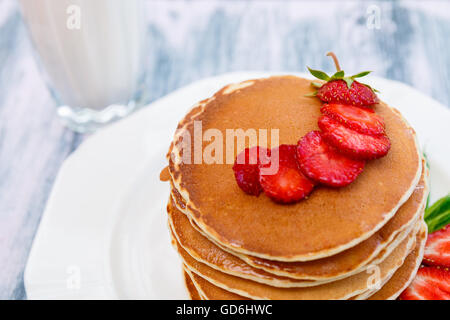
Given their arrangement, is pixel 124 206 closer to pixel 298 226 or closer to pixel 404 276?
pixel 298 226

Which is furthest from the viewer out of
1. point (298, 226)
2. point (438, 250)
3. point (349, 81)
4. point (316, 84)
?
point (438, 250)

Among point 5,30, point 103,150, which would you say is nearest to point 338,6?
point 103,150

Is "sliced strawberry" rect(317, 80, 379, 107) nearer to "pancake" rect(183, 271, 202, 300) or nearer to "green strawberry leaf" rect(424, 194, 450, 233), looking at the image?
"green strawberry leaf" rect(424, 194, 450, 233)

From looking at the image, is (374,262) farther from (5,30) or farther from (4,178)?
(5,30)

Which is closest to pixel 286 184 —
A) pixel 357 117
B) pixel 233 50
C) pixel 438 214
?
pixel 357 117

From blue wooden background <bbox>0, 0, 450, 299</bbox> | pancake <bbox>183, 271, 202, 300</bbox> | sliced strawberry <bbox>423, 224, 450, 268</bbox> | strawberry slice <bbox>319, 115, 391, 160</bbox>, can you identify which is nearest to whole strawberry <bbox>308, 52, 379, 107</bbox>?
strawberry slice <bbox>319, 115, 391, 160</bbox>

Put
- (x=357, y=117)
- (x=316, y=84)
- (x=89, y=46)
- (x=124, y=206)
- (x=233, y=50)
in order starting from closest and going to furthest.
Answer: (x=357, y=117) → (x=316, y=84) → (x=124, y=206) → (x=89, y=46) → (x=233, y=50)
